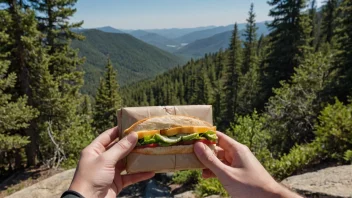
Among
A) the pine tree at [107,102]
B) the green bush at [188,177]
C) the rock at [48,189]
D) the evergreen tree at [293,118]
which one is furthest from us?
the pine tree at [107,102]

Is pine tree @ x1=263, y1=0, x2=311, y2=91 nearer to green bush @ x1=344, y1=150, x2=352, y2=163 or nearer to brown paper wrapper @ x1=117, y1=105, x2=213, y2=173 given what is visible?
green bush @ x1=344, y1=150, x2=352, y2=163

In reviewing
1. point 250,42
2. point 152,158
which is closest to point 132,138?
point 152,158

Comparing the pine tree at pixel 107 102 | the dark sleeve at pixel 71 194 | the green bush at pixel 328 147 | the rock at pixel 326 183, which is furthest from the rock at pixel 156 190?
the pine tree at pixel 107 102

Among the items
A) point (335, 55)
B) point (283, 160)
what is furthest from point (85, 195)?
point (335, 55)

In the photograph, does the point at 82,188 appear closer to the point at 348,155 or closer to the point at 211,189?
the point at 211,189

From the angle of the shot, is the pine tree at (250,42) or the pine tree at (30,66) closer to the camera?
the pine tree at (30,66)

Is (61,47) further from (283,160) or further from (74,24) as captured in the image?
(283,160)

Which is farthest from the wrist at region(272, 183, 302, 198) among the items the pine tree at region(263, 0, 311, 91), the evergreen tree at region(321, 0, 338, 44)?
the evergreen tree at region(321, 0, 338, 44)

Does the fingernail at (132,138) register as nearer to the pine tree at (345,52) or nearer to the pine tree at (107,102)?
the pine tree at (345,52)
